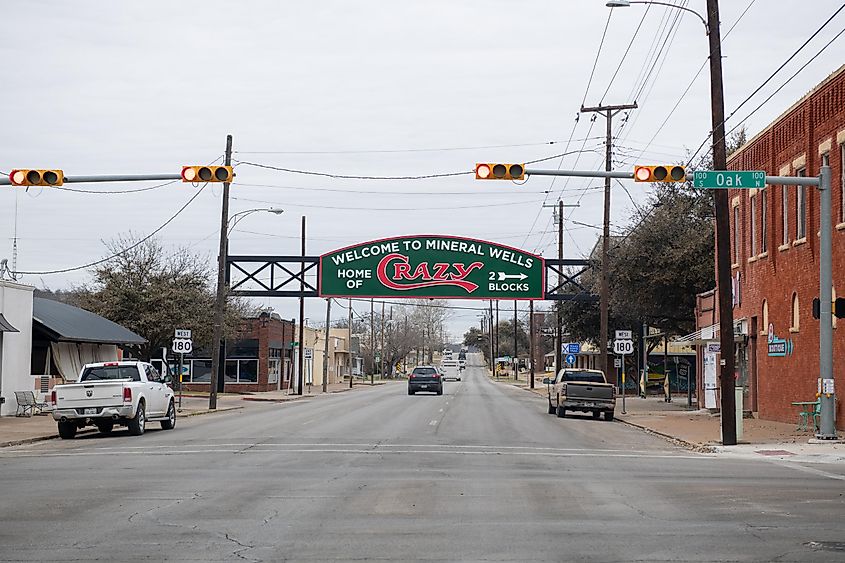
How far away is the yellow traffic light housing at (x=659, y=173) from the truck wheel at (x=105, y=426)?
14814mm

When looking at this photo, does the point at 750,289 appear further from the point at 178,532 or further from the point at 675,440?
Answer: the point at 178,532

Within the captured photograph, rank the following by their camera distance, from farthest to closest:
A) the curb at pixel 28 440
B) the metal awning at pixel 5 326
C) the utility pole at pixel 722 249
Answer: the metal awning at pixel 5 326 < the utility pole at pixel 722 249 < the curb at pixel 28 440

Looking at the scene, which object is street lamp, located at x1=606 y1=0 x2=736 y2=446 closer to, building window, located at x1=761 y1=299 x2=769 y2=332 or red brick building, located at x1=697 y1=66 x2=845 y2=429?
red brick building, located at x1=697 y1=66 x2=845 y2=429

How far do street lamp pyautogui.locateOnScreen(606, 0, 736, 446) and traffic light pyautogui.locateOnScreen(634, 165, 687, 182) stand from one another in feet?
10.1

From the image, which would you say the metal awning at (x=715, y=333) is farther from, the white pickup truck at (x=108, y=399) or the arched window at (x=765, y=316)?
the white pickup truck at (x=108, y=399)

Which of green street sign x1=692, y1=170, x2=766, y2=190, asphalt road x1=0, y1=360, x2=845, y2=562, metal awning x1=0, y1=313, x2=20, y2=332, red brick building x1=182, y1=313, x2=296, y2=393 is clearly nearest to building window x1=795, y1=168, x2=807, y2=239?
green street sign x1=692, y1=170, x2=766, y2=190

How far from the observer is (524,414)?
39.3 meters

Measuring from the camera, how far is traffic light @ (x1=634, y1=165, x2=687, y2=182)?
22203mm

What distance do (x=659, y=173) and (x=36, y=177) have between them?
1349 cm

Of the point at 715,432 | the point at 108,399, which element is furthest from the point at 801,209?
the point at 108,399

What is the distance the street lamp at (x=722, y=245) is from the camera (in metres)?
24.7

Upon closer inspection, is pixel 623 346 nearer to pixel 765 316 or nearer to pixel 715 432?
pixel 765 316

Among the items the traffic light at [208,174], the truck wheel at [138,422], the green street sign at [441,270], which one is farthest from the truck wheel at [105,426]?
the green street sign at [441,270]

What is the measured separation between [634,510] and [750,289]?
78.8ft
